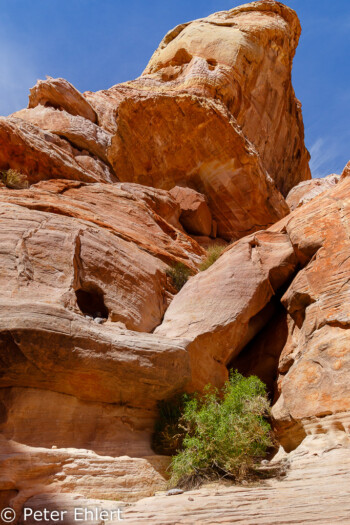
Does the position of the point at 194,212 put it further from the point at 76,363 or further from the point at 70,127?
the point at 76,363

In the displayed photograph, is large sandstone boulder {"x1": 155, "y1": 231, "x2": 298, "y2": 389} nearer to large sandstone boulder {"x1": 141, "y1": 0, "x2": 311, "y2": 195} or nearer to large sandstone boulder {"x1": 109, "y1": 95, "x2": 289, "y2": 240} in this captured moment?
large sandstone boulder {"x1": 109, "y1": 95, "x2": 289, "y2": 240}

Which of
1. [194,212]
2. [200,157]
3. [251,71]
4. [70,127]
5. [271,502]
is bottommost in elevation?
[271,502]

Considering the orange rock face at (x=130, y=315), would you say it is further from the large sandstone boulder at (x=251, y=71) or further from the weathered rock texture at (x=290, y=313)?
the large sandstone boulder at (x=251, y=71)

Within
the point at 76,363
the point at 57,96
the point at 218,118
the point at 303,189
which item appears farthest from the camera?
the point at 303,189

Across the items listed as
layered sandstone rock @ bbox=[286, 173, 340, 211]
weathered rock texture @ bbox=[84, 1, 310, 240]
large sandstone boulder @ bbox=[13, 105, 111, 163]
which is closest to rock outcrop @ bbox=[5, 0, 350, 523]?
weathered rock texture @ bbox=[84, 1, 310, 240]

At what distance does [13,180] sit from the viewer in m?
12.9

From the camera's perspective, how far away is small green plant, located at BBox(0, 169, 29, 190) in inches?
504

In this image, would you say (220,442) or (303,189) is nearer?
(220,442)

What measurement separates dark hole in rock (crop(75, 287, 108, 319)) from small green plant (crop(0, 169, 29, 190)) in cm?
512

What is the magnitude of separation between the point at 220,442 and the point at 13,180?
375 inches

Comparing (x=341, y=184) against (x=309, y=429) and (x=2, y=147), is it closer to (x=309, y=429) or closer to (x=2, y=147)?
(x=309, y=429)

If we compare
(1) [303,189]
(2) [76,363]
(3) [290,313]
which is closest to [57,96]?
(1) [303,189]

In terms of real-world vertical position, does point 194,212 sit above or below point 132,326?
above

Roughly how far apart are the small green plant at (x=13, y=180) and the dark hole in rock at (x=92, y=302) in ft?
16.8
